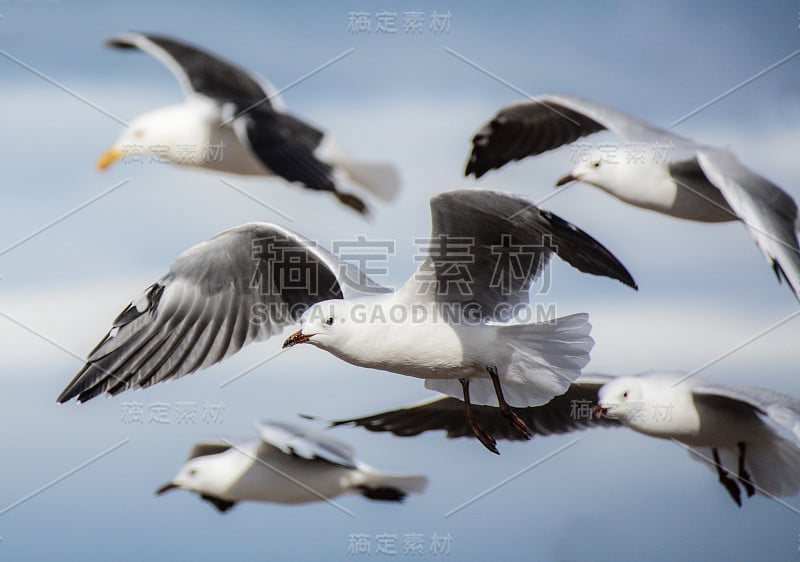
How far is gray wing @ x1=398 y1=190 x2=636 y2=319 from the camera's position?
101 inches

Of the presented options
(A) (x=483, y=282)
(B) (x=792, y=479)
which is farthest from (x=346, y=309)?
(B) (x=792, y=479)

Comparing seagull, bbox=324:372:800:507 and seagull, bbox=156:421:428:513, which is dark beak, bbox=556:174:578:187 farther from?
seagull, bbox=156:421:428:513

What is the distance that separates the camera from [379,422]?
3648 millimetres

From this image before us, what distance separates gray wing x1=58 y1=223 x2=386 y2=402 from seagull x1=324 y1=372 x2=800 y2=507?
434mm

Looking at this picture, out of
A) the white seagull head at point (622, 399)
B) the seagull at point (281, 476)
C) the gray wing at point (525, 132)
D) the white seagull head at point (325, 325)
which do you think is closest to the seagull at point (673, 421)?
the white seagull head at point (622, 399)

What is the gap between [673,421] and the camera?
3441 millimetres

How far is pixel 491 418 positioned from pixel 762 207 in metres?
1.11

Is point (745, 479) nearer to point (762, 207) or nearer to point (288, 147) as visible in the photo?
point (762, 207)

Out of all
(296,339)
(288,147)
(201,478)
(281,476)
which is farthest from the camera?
(201,478)

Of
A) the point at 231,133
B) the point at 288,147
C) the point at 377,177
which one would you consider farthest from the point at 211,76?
the point at 377,177

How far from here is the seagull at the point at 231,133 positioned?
126 inches

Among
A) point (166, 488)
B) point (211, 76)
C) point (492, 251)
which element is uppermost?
point (211, 76)

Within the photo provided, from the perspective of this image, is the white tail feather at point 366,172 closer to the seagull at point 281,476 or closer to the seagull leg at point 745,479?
the seagull at point 281,476

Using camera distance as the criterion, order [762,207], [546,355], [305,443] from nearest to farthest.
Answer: [546,355]
[762,207]
[305,443]
